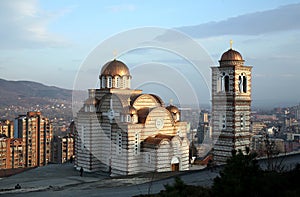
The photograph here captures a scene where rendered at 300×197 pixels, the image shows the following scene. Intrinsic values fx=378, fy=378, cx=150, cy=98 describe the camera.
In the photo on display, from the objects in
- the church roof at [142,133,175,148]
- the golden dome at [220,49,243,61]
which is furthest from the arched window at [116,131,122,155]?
the golden dome at [220,49,243,61]

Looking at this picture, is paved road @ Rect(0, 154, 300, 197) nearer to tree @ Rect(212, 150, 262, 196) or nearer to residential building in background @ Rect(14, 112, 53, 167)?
tree @ Rect(212, 150, 262, 196)

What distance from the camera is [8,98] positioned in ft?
397

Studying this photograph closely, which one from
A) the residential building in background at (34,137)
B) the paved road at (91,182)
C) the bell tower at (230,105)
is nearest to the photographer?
the paved road at (91,182)

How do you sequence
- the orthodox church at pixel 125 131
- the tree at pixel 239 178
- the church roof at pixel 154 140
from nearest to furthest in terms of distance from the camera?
1. the tree at pixel 239 178
2. the church roof at pixel 154 140
3. the orthodox church at pixel 125 131

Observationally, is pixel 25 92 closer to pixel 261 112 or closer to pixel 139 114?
pixel 261 112

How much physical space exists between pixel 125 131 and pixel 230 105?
7151mm

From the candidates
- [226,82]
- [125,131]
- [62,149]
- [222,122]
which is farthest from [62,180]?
[62,149]

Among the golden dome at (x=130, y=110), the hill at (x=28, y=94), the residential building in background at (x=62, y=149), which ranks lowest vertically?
the residential building in background at (x=62, y=149)

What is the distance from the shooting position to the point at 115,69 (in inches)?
973

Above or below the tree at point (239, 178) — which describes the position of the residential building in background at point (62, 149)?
below

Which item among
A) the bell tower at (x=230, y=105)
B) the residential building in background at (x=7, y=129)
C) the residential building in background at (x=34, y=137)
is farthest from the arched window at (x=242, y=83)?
the residential building in background at (x=7, y=129)

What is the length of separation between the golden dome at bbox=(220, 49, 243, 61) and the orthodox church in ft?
15.2

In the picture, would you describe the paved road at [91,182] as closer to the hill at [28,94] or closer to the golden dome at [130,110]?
the golden dome at [130,110]

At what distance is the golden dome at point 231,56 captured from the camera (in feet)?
78.7
